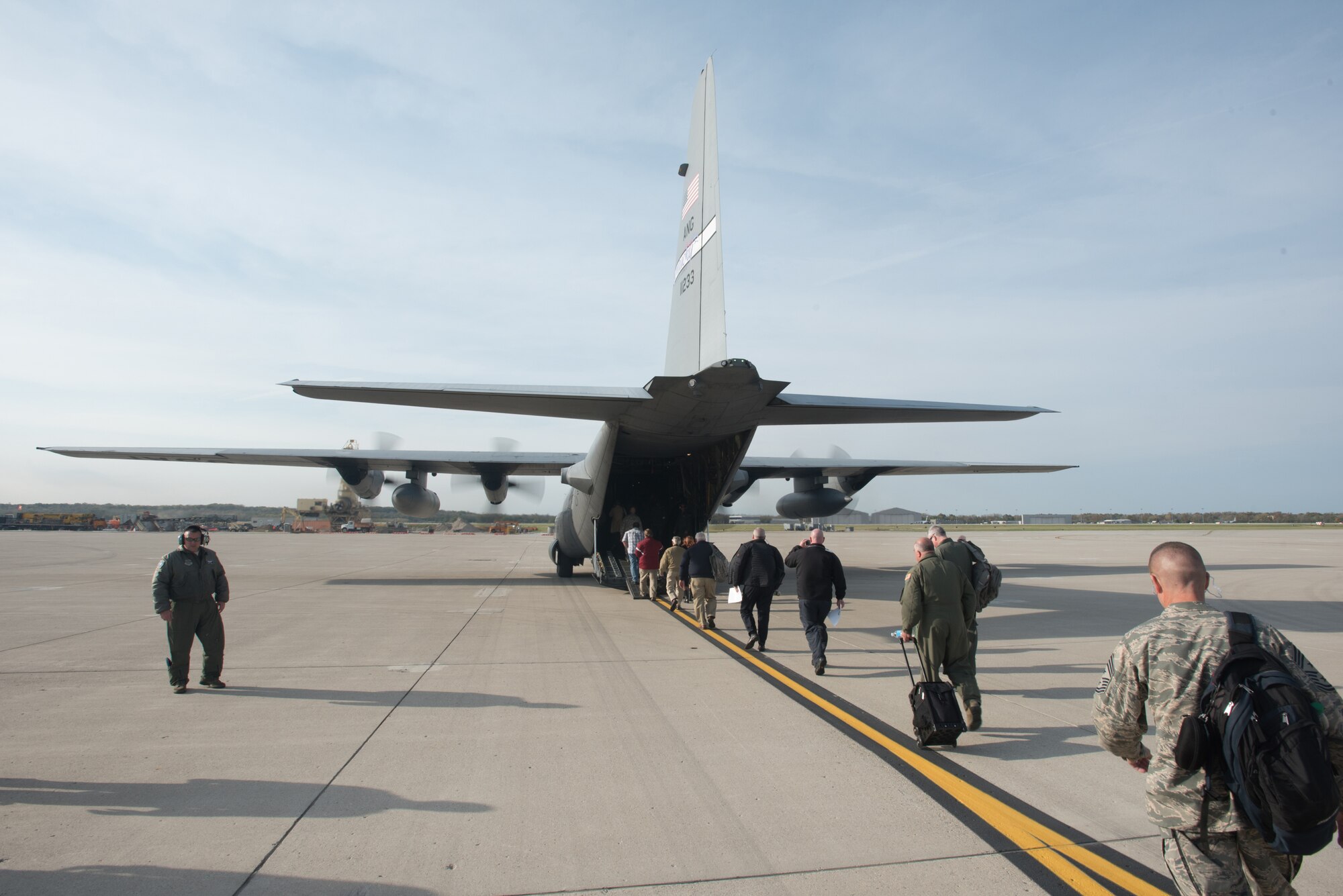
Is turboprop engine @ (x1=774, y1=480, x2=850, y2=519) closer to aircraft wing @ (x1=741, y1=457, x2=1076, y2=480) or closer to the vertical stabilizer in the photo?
aircraft wing @ (x1=741, y1=457, x2=1076, y2=480)

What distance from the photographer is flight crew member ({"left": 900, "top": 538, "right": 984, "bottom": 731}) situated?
210 inches

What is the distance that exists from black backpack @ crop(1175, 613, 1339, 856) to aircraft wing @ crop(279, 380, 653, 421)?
830 cm

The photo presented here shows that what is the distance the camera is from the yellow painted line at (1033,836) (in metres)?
3.24

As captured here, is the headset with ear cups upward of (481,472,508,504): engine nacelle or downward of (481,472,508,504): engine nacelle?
downward

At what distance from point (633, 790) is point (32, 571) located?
22.9 meters

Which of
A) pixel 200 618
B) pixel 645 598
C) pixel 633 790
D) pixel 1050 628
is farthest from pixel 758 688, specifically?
pixel 645 598

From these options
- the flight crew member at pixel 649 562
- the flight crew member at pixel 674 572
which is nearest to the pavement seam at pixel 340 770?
the flight crew member at pixel 674 572

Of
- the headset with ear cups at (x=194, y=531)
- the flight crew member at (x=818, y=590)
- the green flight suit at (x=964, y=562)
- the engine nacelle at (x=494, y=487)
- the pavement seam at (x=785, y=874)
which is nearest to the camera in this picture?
the pavement seam at (x=785, y=874)

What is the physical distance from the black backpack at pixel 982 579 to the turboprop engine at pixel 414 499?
16666 millimetres

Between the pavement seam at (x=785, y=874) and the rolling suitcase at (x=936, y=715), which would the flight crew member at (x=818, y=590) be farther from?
the pavement seam at (x=785, y=874)

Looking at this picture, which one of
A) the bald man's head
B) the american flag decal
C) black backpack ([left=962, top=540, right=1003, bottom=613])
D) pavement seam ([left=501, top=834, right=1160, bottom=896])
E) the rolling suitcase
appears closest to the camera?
the bald man's head

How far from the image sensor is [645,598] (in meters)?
15.0

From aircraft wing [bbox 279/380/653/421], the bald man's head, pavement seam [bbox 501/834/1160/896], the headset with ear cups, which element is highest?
aircraft wing [bbox 279/380/653/421]

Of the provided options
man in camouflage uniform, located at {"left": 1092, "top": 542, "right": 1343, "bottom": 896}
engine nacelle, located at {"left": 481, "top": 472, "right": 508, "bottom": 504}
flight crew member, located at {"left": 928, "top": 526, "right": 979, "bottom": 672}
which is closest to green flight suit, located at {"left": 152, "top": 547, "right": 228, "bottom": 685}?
flight crew member, located at {"left": 928, "top": 526, "right": 979, "bottom": 672}
